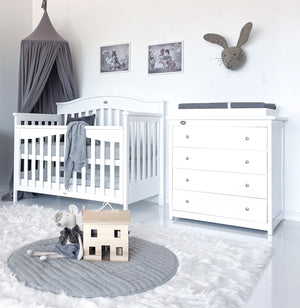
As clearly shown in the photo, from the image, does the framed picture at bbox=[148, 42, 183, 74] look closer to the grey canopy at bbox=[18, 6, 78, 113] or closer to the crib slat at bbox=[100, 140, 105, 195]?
the grey canopy at bbox=[18, 6, 78, 113]

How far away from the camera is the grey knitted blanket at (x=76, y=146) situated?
2.71 m

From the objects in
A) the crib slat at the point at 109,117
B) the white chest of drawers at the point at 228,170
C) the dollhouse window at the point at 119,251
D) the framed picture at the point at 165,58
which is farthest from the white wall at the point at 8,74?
the dollhouse window at the point at 119,251

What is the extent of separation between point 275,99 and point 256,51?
0.44 metres

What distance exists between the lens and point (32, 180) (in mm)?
3051

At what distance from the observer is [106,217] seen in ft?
5.32

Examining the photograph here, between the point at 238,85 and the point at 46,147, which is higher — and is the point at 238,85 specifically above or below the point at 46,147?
above

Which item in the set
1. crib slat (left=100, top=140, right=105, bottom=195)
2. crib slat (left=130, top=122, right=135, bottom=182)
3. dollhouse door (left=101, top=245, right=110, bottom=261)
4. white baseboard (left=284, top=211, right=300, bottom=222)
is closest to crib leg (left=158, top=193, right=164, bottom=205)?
crib slat (left=130, top=122, right=135, bottom=182)

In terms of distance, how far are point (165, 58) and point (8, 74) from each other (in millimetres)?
1853

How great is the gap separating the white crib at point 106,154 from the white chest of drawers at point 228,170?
35 cm

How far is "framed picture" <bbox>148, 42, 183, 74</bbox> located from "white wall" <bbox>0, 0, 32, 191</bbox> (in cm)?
167

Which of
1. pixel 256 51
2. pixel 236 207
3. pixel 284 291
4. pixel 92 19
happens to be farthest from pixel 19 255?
pixel 92 19

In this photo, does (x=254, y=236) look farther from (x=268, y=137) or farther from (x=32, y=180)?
(x=32, y=180)

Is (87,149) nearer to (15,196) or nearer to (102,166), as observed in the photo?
(102,166)

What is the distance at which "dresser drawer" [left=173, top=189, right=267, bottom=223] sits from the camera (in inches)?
89.6
